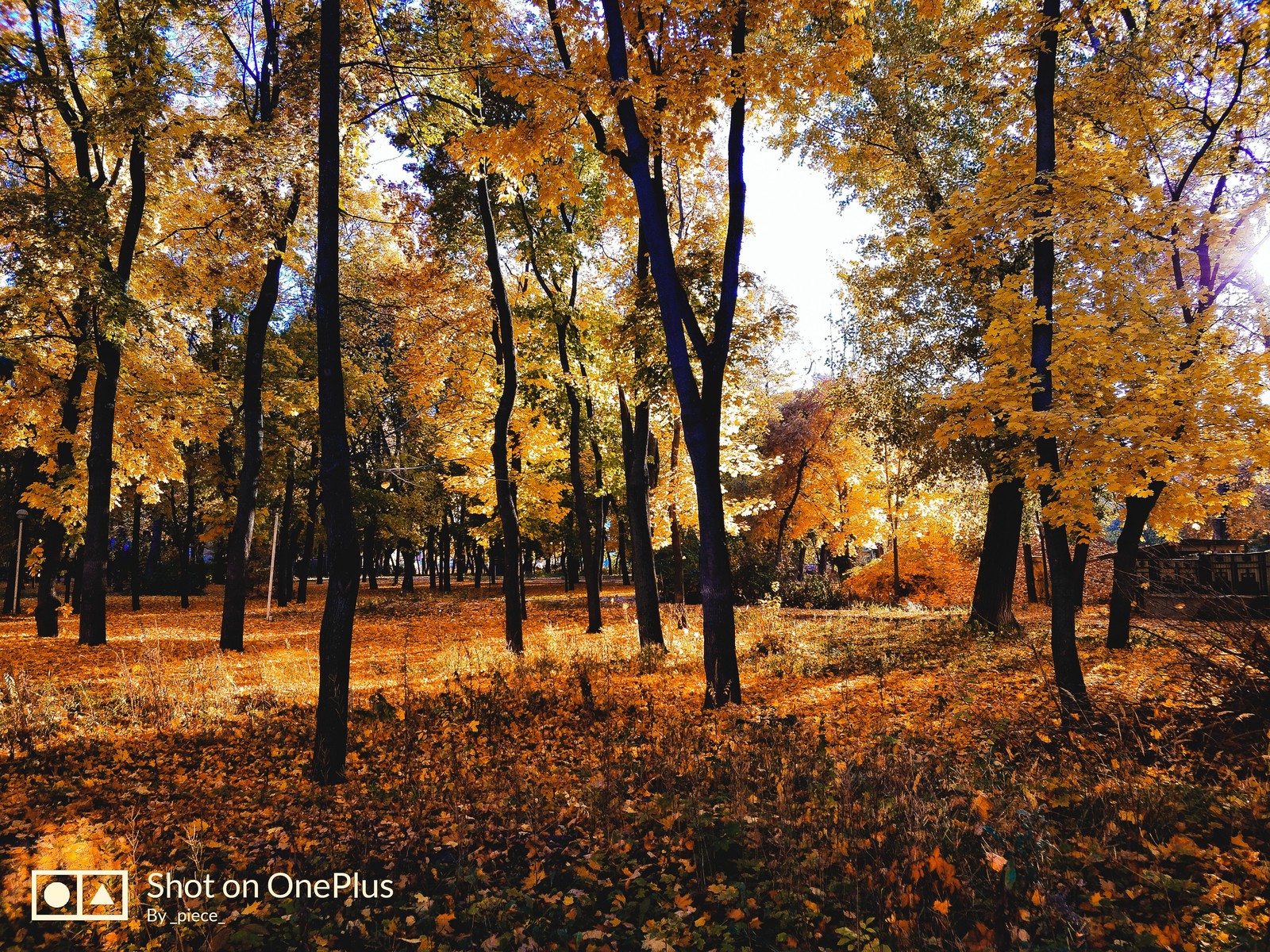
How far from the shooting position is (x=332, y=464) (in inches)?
234

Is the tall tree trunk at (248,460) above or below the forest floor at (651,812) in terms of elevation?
above

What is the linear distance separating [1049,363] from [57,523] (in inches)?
795

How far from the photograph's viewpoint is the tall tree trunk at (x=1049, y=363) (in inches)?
267

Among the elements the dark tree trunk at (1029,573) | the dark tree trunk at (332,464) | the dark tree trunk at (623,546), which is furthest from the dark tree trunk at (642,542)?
the dark tree trunk at (1029,573)

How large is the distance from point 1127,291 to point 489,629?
15.6 meters

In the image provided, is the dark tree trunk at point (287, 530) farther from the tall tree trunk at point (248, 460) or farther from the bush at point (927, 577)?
the bush at point (927, 577)

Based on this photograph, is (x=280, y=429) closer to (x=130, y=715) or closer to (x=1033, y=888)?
(x=130, y=715)

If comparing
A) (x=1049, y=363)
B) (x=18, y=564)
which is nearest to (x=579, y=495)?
(x=1049, y=363)

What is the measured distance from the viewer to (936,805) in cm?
421

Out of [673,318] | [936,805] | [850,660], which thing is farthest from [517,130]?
[850,660]

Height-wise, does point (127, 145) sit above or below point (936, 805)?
above

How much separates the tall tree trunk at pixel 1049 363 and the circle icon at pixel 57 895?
858 cm

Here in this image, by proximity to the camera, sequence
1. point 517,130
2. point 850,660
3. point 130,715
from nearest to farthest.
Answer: point 130,715, point 517,130, point 850,660

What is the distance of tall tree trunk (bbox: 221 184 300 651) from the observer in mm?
12914
